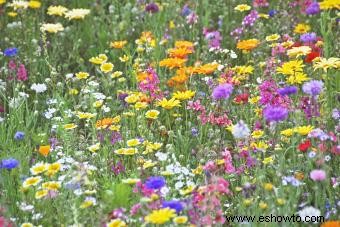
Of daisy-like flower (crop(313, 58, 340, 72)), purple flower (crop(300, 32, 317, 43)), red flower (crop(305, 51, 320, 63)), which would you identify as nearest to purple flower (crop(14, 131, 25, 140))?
daisy-like flower (crop(313, 58, 340, 72))

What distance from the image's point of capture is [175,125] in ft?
13.6

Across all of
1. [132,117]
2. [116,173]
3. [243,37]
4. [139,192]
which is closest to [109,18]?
[243,37]

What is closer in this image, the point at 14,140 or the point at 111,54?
the point at 14,140

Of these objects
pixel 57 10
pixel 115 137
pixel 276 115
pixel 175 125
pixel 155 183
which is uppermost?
pixel 276 115

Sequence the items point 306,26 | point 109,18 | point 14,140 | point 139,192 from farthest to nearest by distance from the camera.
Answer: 1. point 109,18
2. point 306,26
3. point 14,140
4. point 139,192

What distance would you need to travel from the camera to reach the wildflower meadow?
3.04 metres

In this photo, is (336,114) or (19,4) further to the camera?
(19,4)

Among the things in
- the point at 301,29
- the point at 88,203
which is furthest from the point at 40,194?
the point at 301,29

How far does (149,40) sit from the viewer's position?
4828mm

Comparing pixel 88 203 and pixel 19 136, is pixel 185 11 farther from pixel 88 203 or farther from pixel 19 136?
pixel 88 203

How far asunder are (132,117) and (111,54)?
1213mm

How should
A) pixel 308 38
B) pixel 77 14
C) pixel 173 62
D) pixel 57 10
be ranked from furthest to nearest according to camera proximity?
pixel 57 10 → pixel 77 14 → pixel 308 38 → pixel 173 62

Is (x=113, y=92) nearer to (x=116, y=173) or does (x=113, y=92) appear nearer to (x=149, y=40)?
(x=149, y=40)

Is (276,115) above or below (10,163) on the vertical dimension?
above
